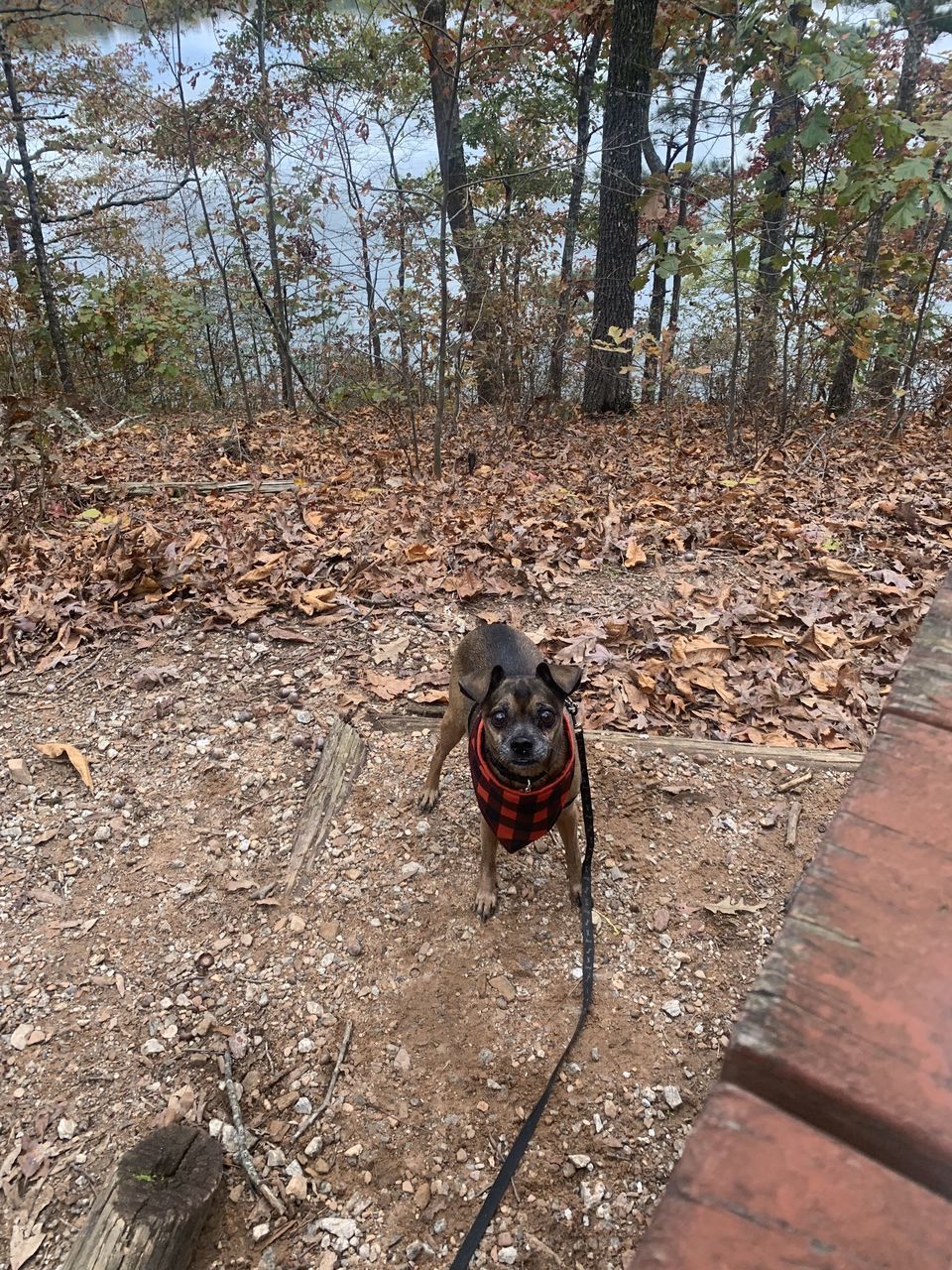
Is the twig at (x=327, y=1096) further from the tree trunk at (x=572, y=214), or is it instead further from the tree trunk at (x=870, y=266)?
the tree trunk at (x=572, y=214)

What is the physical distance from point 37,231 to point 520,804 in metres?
12.4

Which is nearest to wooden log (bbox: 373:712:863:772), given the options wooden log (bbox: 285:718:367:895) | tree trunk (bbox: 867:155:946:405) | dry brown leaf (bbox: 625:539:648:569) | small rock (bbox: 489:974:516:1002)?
wooden log (bbox: 285:718:367:895)

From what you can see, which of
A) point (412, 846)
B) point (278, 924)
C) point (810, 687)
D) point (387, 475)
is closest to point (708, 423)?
point (387, 475)

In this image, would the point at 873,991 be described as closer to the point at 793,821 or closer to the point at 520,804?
the point at 520,804

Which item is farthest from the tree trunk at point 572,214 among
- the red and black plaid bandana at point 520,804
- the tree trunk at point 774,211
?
the red and black plaid bandana at point 520,804

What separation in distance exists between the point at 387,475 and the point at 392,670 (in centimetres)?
394

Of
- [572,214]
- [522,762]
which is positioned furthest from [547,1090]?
[572,214]

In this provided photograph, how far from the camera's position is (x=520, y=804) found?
2.61m

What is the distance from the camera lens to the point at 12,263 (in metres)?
10.5

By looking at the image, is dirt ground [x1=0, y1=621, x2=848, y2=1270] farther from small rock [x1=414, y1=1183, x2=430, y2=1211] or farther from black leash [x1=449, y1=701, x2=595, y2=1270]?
black leash [x1=449, y1=701, x2=595, y2=1270]

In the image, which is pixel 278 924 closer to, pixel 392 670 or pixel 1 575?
pixel 392 670

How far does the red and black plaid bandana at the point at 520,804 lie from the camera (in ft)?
8.55

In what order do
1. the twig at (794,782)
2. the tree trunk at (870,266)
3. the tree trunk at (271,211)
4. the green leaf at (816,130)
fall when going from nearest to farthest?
the twig at (794,782)
the green leaf at (816,130)
the tree trunk at (870,266)
the tree trunk at (271,211)

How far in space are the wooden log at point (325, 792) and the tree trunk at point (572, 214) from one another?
6822 millimetres
